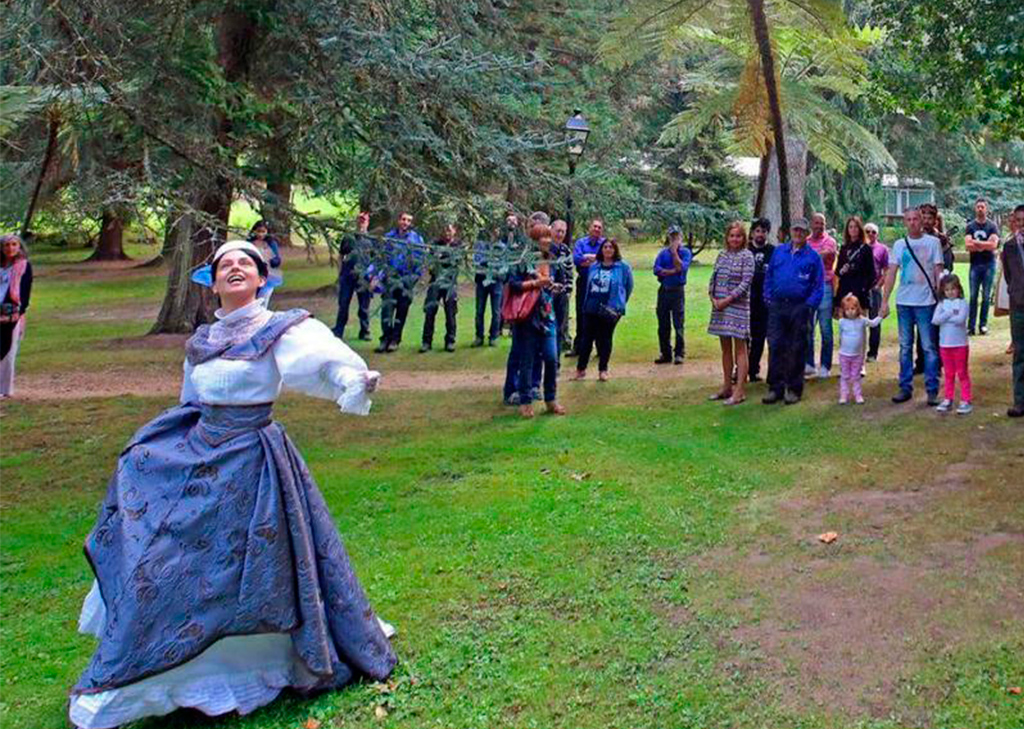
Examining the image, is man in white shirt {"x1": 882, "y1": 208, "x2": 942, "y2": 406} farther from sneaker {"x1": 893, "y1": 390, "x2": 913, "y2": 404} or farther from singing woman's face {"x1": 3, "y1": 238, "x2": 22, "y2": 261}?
singing woman's face {"x1": 3, "y1": 238, "x2": 22, "y2": 261}

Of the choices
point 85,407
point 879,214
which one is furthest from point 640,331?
point 879,214

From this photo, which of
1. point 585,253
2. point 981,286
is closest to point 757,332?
point 585,253

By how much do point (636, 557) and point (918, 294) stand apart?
16.1 feet

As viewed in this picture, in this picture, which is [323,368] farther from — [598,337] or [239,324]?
[598,337]

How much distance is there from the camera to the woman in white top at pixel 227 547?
4352 mm

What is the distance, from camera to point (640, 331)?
56.6 ft

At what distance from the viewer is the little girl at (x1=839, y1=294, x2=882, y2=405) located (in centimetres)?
1022

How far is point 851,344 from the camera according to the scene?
1029 cm

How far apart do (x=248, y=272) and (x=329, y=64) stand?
18.0 ft

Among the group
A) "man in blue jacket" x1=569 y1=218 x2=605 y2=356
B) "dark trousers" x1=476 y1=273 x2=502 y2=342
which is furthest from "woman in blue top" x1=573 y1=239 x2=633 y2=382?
"dark trousers" x1=476 y1=273 x2=502 y2=342

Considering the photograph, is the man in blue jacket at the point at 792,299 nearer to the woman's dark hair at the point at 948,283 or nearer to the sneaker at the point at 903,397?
the sneaker at the point at 903,397

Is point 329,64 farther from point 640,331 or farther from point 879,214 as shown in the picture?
point 879,214

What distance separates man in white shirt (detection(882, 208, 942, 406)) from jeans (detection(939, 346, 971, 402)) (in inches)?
9.6

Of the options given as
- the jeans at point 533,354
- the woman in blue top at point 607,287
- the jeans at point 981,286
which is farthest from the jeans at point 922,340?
the jeans at point 981,286
